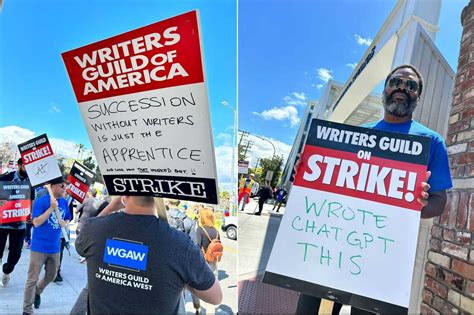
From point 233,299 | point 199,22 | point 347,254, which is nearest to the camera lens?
point 199,22

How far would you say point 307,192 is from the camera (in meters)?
1.82

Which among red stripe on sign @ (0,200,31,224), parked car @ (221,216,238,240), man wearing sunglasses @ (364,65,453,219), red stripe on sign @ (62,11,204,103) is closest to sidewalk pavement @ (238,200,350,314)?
man wearing sunglasses @ (364,65,453,219)

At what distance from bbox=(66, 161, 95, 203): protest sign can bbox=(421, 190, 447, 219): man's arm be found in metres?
5.15

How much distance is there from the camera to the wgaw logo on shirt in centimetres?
172

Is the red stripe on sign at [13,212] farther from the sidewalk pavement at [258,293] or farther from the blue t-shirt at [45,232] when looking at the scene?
the sidewalk pavement at [258,293]

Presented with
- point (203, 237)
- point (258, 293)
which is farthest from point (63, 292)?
point (258, 293)

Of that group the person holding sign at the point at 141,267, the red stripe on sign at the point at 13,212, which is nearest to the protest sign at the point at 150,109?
the person holding sign at the point at 141,267

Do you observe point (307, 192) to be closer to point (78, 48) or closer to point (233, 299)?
point (78, 48)

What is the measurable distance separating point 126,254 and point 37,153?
3463mm

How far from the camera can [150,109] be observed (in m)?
1.78

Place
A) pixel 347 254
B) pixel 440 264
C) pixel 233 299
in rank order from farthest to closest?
pixel 233 299 → pixel 440 264 → pixel 347 254

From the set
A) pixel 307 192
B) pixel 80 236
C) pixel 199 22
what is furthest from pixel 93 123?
pixel 307 192

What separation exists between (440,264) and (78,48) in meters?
2.65

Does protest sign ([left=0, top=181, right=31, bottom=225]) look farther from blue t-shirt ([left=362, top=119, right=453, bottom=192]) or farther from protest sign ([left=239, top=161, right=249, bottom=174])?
protest sign ([left=239, top=161, right=249, bottom=174])
